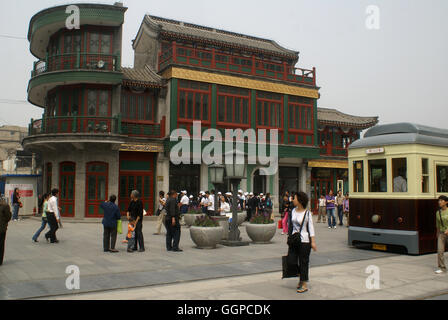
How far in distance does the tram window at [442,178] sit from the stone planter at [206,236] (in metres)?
6.51

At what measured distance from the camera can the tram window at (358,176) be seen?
12.9 m

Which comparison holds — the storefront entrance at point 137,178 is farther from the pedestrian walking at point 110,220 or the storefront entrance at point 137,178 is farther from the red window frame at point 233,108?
the pedestrian walking at point 110,220

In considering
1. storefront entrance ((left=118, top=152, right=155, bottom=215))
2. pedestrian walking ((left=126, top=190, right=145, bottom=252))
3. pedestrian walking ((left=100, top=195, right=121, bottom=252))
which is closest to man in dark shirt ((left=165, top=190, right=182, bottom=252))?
pedestrian walking ((left=126, top=190, right=145, bottom=252))

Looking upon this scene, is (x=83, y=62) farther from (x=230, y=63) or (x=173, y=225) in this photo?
(x=173, y=225)

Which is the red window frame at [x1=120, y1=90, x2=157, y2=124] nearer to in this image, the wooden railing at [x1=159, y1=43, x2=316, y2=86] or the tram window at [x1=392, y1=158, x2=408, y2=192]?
the wooden railing at [x1=159, y1=43, x2=316, y2=86]

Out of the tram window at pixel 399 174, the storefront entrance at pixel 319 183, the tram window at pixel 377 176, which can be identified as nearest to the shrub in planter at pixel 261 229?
the tram window at pixel 377 176

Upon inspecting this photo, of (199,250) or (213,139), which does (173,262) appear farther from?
(213,139)

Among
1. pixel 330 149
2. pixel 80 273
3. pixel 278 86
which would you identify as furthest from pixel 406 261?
pixel 330 149

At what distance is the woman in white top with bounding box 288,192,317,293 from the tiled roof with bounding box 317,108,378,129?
25604 millimetres

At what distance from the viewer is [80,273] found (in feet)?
29.6

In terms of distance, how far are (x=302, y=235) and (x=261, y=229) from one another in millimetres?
6784

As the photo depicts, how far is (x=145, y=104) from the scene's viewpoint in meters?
25.8

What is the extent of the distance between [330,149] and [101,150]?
17814mm

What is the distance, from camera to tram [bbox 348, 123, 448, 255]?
1169 cm
